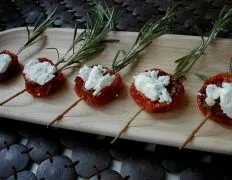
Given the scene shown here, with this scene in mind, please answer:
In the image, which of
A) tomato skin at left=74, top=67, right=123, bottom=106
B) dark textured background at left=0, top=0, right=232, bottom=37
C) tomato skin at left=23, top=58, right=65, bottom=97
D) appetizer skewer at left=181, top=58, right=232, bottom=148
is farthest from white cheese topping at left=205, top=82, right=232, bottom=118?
tomato skin at left=23, top=58, right=65, bottom=97

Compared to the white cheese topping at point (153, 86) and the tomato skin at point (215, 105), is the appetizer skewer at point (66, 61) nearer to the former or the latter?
the white cheese topping at point (153, 86)

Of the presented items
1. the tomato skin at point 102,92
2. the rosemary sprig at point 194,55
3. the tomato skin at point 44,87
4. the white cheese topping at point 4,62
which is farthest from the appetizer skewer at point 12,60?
the rosemary sprig at point 194,55

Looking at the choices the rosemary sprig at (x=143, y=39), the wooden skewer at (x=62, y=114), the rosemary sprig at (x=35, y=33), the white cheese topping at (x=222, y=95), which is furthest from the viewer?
the rosemary sprig at (x=35, y=33)

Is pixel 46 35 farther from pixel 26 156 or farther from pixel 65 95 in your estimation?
pixel 26 156

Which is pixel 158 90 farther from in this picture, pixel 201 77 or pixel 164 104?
pixel 201 77

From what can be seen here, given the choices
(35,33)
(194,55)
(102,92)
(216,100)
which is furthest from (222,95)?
(35,33)

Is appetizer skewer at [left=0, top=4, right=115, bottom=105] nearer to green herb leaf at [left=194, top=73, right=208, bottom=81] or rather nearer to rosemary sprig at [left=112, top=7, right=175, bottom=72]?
rosemary sprig at [left=112, top=7, right=175, bottom=72]
